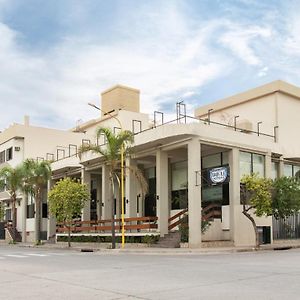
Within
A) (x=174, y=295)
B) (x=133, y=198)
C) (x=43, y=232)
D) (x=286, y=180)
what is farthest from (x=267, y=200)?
(x=43, y=232)

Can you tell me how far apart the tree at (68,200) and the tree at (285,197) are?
13.9 m

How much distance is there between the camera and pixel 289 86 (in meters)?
38.9

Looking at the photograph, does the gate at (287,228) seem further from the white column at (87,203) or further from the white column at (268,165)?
the white column at (87,203)

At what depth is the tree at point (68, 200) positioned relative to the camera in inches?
1437

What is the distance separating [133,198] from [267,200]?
392 inches

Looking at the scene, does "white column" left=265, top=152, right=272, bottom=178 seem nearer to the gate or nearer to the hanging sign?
the gate

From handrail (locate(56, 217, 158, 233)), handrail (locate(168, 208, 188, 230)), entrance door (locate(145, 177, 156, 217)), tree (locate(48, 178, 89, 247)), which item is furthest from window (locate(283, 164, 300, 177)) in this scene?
tree (locate(48, 178, 89, 247))

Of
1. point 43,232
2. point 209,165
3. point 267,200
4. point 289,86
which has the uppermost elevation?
point 289,86

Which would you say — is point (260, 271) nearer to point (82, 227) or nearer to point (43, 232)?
point (82, 227)

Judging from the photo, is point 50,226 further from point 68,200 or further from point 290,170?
point 290,170

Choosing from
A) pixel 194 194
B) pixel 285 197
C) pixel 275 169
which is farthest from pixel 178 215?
pixel 275 169

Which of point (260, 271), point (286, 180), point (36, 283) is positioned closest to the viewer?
point (36, 283)

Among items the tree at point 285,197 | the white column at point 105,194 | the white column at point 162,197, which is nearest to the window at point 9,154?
the white column at point 105,194

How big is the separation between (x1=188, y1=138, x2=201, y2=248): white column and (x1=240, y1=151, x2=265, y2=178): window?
4.11 metres
